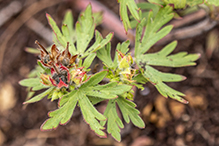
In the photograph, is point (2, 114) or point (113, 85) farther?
point (2, 114)

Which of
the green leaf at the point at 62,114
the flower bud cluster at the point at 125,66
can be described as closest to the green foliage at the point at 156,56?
the flower bud cluster at the point at 125,66

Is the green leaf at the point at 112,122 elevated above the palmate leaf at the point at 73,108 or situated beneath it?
situated beneath

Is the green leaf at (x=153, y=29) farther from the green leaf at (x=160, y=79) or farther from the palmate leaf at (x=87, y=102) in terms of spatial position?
the palmate leaf at (x=87, y=102)

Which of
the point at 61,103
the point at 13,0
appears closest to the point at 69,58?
the point at 61,103

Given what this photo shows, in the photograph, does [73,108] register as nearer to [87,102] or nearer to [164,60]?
[87,102]

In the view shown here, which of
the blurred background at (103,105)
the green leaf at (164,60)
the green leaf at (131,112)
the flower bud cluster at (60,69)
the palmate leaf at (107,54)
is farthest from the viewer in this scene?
the blurred background at (103,105)

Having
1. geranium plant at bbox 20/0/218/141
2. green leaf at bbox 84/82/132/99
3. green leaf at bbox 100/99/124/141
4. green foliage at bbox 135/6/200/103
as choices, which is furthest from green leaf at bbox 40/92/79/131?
green foliage at bbox 135/6/200/103

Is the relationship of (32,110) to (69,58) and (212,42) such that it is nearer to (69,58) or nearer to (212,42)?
(69,58)
